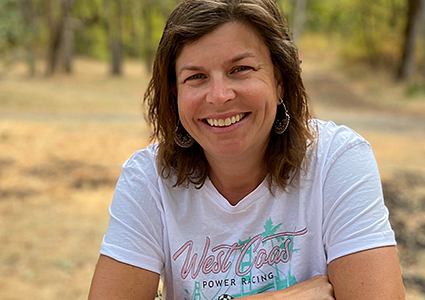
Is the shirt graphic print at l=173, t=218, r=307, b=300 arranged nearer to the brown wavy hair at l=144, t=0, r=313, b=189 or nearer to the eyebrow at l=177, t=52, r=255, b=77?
the brown wavy hair at l=144, t=0, r=313, b=189

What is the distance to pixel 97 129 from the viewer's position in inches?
328

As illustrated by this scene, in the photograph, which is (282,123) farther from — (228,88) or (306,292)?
(306,292)

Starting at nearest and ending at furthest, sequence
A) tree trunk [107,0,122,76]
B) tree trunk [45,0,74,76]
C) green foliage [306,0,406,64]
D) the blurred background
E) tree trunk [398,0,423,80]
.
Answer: the blurred background
tree trunk [398,0,423,80]
tree trunk [45,0,74,76]
green foliage [306,0,406,64]
tree trunk [107,0,122,76]

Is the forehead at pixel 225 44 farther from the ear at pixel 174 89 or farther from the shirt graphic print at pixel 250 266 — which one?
the shirt graphic print at pixel 250 266

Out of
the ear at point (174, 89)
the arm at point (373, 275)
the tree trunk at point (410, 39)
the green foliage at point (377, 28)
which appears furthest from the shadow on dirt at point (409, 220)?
the green foliage at point (377, 28)

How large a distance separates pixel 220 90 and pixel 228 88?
3 cm

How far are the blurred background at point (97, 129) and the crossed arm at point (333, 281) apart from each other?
5.21 feet

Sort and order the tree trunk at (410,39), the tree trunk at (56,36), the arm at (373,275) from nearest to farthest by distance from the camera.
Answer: the arm at (373,275)
the tree trunk at (410,39)
the tree trunk at (56,36)

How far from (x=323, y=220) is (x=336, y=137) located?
0.29 meters

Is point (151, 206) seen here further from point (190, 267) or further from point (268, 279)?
point (268, 279)

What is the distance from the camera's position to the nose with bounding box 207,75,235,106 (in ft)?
4.60

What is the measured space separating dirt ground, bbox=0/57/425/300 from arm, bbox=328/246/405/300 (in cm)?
225

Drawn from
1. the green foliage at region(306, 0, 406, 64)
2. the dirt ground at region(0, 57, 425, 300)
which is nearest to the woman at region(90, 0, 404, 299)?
the dirt ground at region(0, 57, 425, 300)

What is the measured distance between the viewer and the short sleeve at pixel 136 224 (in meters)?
1.50
